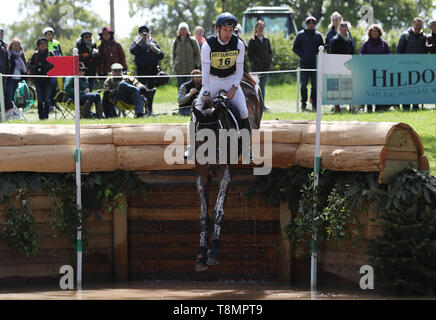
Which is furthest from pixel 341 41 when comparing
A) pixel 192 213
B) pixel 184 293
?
pixel 184 293

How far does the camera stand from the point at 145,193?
9.61 metres

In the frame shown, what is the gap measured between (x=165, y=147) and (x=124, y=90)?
202 inches

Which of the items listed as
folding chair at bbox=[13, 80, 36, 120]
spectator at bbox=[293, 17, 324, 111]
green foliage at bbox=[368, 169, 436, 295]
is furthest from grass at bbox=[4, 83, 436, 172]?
green foliage at bbox=[368, 169, 436, 295]

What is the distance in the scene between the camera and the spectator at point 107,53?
16.0m

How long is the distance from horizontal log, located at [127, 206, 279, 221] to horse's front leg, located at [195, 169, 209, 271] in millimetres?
1323

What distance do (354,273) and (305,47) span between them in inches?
299

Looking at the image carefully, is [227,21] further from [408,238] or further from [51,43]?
[51,43]

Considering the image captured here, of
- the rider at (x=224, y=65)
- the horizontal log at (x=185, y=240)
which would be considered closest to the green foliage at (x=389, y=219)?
the horizontal log at (x=185, y=240)

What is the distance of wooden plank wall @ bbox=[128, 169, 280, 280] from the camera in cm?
973

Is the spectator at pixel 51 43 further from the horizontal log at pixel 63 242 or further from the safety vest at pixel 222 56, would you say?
the safety vest at pixel 222 56

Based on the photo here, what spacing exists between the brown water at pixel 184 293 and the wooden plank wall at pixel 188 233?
16.8 inches

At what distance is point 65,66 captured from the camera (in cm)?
919

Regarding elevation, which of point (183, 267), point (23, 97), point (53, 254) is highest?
point (23, 97)

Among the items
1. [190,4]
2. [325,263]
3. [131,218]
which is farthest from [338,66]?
[190,4]
